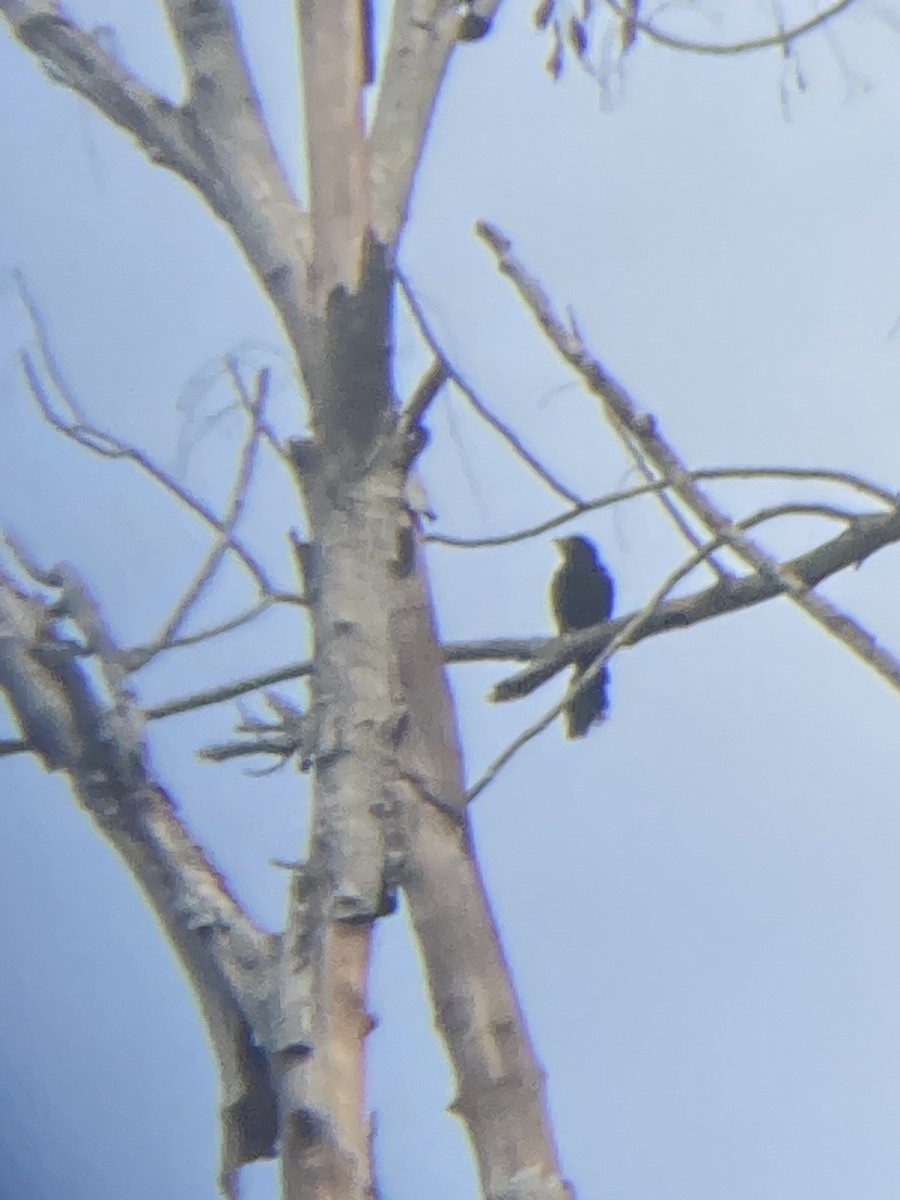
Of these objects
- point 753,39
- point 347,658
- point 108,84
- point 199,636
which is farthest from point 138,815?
point 753,39

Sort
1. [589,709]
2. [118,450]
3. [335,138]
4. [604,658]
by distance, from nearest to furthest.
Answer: [604,658]
[335,138]
[589,709]
[118,450]

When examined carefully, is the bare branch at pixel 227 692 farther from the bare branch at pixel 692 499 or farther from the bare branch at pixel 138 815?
the bare branch at pixel 692 499

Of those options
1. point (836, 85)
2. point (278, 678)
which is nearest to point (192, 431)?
point (278, 678)

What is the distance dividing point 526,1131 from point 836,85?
75 cm

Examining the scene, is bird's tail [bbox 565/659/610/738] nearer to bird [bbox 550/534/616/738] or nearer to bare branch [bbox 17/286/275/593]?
bird [bbox 550/534/616/738]

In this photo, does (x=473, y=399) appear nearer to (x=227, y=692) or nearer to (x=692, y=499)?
(x=692, y=499)

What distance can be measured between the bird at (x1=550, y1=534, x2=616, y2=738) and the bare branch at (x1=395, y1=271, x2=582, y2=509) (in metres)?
0.04

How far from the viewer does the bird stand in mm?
911

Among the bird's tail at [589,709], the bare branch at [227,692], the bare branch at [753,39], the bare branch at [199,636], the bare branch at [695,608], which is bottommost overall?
the bare branch at [695,608]

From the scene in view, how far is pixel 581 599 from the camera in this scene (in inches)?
36.8

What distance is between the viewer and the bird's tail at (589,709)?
3.02 ft

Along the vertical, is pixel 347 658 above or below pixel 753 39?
below

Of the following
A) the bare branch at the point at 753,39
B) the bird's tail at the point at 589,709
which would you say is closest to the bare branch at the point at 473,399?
the bird's tail at the point at 589,709

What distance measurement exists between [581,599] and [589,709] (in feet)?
0.27
